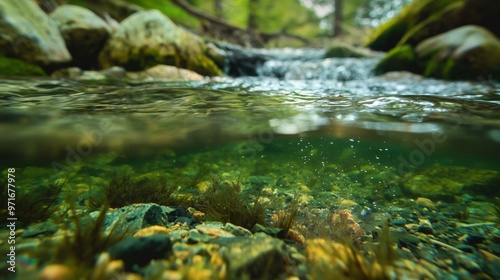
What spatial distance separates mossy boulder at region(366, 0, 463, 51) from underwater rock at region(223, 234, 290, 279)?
12.3 meters

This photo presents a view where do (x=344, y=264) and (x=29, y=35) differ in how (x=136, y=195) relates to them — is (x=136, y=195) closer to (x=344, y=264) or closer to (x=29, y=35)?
(x=344, y=264)

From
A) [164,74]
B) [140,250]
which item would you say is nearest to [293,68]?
[164,74]

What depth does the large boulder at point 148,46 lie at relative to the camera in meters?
7.15

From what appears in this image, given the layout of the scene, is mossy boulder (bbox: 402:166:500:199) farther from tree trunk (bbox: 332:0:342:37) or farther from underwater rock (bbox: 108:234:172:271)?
tree trunk (bbox: 332:0:342:37)

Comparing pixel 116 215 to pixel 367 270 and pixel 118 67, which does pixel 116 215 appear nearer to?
pixel 367 270

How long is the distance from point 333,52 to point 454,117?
8.91 m

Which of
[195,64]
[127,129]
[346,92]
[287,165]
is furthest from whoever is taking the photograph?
[287,165]

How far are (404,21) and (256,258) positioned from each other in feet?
43.8

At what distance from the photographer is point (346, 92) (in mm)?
5938

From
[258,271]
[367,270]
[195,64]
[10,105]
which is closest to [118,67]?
[195,64]

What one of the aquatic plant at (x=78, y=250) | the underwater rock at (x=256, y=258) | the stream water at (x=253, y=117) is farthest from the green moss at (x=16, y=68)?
the underwater rock at (x=256, y=258)

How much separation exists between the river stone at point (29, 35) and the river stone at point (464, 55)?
10800mm

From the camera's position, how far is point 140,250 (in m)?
1.86

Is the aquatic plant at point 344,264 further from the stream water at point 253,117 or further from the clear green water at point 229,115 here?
the clear green water at point 229,115
